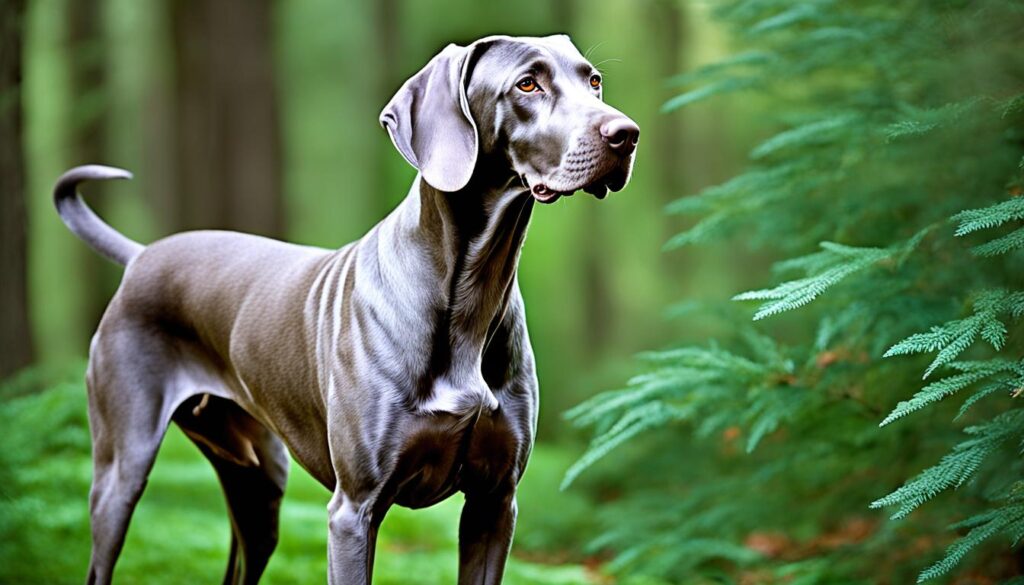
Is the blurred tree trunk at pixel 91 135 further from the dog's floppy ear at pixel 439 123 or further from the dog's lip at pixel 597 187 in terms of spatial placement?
the dog's lip at pixel 597 187

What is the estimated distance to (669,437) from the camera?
9164 mm

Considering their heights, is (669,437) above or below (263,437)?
below

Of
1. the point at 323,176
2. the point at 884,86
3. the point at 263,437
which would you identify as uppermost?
the point at 884,86

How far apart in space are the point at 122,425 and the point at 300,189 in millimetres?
14765

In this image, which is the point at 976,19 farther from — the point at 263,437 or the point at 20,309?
the point at 20,309

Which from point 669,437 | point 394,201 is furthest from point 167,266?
point 394,201

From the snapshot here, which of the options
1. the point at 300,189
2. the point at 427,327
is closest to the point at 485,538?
the point at 427,327

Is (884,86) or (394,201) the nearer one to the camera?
(884,86)

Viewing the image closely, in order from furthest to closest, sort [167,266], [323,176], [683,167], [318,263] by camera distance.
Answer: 1. [323,176]
2. [683,167]
3. [167,266]
4. [318,263]

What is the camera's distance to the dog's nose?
2.83m

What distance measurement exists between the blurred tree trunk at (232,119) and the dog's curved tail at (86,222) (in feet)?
19.6

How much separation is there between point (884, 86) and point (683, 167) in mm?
11134

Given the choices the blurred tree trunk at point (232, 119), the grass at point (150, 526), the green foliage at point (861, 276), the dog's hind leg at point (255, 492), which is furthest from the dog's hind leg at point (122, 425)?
the blurred tree trunk at point (232, 119)

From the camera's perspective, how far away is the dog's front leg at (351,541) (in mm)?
3273
